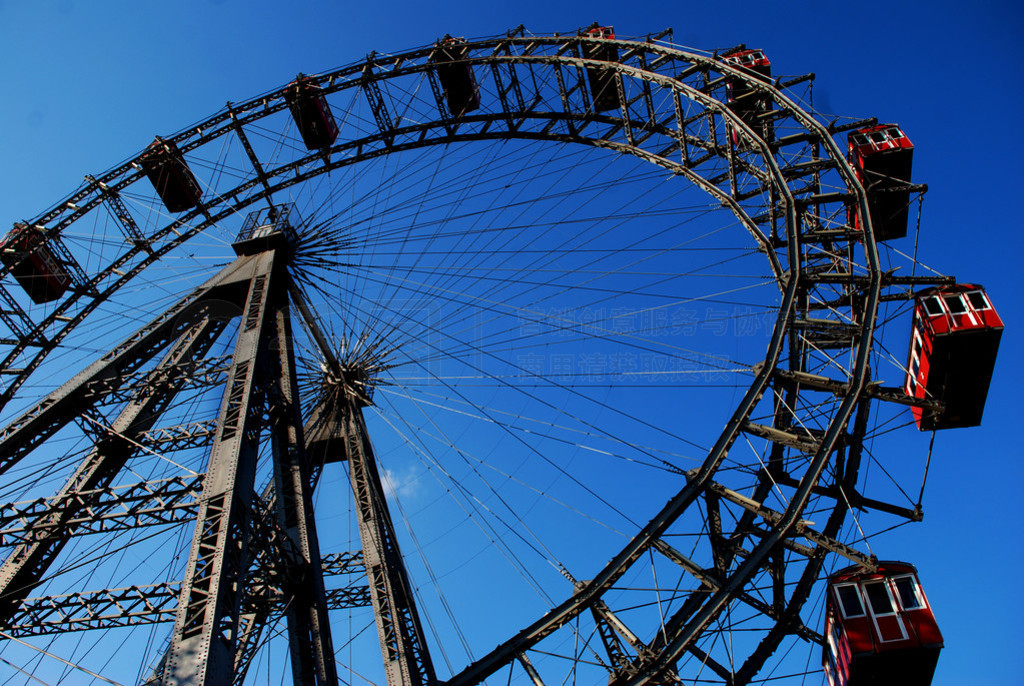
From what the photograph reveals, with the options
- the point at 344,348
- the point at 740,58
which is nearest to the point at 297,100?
the point at 344,348

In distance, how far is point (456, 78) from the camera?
20969 mm

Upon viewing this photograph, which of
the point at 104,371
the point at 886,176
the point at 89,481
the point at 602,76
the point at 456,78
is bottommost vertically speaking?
the point at 89,481

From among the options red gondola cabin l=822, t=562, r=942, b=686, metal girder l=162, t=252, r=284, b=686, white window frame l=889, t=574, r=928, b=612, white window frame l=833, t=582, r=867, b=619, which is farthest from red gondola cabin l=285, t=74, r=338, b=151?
white window frame l=889, t=574, r=928, b=612

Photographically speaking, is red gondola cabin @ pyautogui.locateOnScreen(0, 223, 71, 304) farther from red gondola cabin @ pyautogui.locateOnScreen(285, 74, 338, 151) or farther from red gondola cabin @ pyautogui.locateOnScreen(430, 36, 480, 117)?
red gondola cabin @ pyautogui.locateOnScreen(430, 36, 480, 117)

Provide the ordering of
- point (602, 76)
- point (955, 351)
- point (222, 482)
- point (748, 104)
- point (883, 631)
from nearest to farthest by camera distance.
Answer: point (222, 482)
point (883, 631)
point (955, 351)
point (748, 104)
point (602, 76)

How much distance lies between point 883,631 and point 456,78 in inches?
690

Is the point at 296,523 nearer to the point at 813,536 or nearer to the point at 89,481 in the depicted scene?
the point at 89,481

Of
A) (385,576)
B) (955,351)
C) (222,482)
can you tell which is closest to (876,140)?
(955,351)

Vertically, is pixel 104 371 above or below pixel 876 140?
below

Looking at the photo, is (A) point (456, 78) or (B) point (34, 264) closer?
(B) point (34, 264)

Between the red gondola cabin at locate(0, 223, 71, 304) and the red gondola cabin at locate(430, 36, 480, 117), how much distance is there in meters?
12.0

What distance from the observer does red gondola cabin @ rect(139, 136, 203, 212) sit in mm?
20625

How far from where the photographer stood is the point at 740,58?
19938mm

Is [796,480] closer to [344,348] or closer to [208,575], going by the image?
[208,575]
